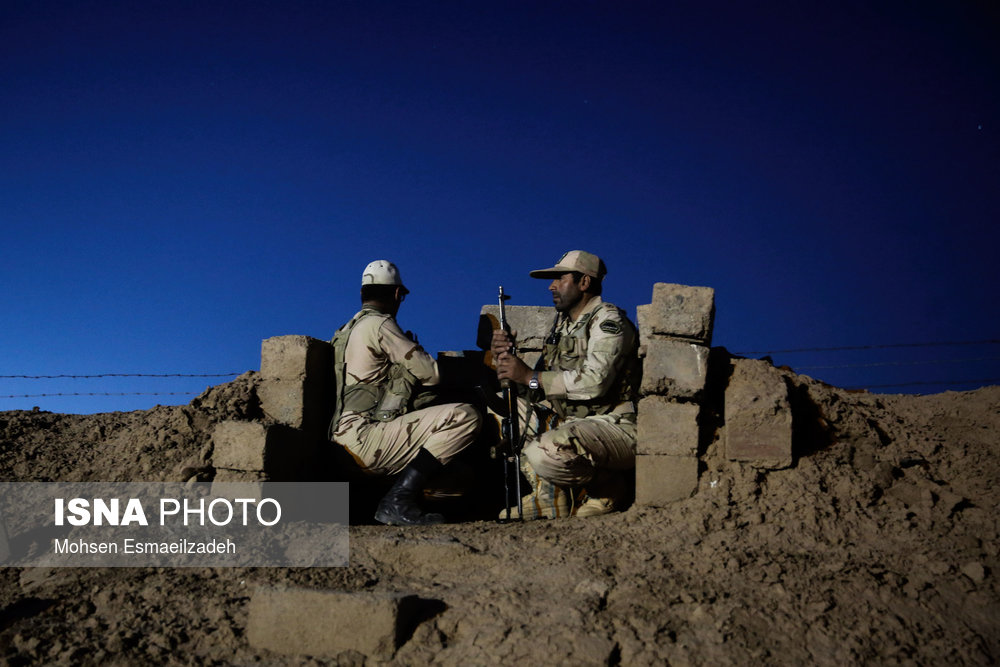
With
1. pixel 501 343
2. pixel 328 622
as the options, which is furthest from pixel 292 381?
pixel 328 622

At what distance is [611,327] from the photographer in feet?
18.1

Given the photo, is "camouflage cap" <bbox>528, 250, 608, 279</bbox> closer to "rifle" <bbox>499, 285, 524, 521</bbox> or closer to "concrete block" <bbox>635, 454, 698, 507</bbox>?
"rifle" <bbox>499, 285, 524, 521</bbox>

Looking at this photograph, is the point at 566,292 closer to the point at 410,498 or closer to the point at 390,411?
the point at 390,411

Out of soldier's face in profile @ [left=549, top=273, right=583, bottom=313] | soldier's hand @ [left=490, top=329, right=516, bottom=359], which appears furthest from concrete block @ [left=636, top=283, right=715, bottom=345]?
soldier's hand @ [left=490, top=329, right=516, bottom=359]

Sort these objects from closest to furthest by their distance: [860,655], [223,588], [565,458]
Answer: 1. [860,655]
2. [223,588]
3. [565,458]

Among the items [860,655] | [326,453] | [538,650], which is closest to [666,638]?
[538,650]

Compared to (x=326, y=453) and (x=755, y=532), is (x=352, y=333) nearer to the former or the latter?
(x=326, y=453)

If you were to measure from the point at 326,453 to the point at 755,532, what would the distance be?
349 centimetres

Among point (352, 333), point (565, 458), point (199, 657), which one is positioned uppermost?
point (352, 333)

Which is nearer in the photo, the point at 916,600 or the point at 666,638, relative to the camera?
the point at 666,638

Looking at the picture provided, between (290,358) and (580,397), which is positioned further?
(290,358)

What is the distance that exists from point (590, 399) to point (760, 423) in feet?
4.08

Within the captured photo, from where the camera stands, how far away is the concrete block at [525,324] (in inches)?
278

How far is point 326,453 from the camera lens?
620 cm
